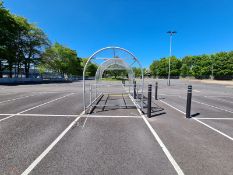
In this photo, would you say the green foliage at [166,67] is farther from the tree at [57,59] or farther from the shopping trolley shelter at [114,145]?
the shopping trolley shelter at [114,145]

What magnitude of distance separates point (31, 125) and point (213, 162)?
560 cm

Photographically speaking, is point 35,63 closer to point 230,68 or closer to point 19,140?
point 19,140

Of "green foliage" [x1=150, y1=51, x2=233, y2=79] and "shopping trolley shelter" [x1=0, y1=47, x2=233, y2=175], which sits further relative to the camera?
"green foliage" [x1=150, y1=51, x2=233, y2=79]

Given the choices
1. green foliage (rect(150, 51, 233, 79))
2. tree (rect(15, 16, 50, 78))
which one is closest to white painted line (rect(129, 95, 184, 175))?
tree (rect(15, 16, 50, 78))

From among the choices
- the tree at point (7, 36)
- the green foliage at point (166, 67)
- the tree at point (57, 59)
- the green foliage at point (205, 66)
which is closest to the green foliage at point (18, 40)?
the tree at point (7, 36)

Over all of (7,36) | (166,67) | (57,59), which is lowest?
(57,59)

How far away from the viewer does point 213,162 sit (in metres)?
3.64

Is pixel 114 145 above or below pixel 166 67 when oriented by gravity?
below

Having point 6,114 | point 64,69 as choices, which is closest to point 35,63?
point 64,69

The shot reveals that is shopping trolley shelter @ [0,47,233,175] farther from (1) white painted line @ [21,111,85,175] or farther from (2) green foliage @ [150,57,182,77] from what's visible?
(2) green foliage @ [150,57,182,77]

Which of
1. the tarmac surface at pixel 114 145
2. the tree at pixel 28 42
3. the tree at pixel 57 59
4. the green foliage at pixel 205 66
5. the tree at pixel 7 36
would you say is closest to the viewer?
the tarmac surface at pixel 114 145

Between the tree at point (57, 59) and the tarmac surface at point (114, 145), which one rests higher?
the tree at point (57, 59)

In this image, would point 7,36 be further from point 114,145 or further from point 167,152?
point 167,152

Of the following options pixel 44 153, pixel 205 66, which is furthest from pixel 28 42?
pixel 205 66
